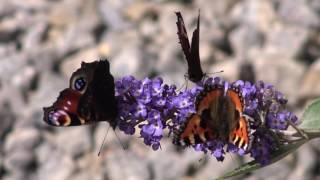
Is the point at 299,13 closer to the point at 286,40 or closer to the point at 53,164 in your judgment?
the point at 286,40

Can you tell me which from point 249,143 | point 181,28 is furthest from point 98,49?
point 249,143

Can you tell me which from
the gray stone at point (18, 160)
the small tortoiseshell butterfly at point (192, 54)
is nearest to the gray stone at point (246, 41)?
the gray stone at point (18, 160)

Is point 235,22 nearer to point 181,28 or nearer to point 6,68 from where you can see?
point 6,68

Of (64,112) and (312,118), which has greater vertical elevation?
(64,112)

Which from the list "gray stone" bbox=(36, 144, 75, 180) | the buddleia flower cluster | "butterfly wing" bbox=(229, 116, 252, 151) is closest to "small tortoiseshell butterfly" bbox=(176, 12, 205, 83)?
the buddleia flower cluster

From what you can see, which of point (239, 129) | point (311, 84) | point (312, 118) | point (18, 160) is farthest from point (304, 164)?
point (239, 129)

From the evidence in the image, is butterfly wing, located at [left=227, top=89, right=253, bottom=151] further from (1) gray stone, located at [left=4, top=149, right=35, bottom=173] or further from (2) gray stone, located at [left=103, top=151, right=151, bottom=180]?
(1) gray stone, located at [left=4, top=149, right=35, bottom=173]
